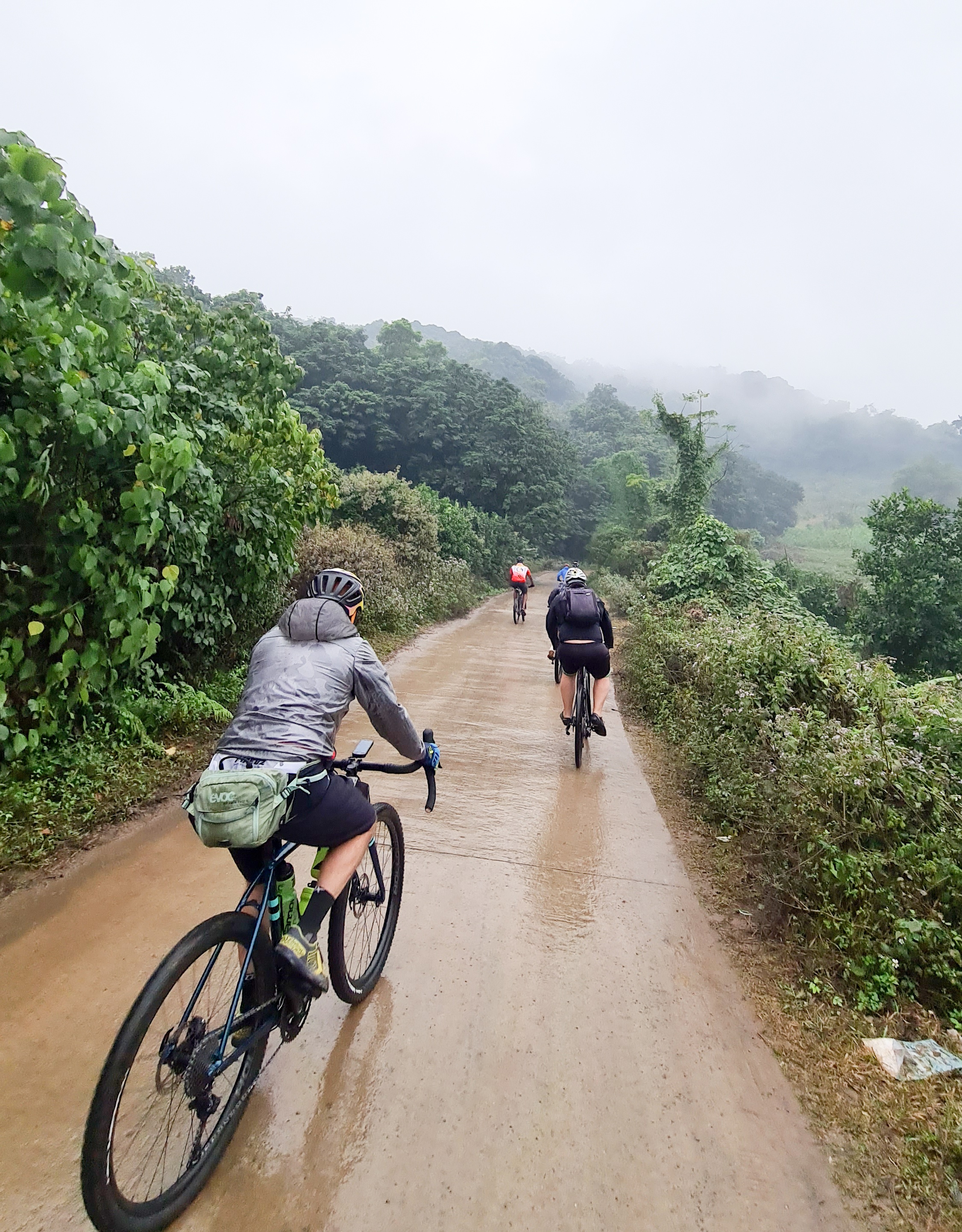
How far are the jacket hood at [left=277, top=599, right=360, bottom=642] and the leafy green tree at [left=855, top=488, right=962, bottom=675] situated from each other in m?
16.8

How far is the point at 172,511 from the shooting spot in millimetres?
4438

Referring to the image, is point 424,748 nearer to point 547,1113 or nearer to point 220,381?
point 547,1113

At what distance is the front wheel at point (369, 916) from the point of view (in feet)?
8.63

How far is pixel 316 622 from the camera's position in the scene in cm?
257

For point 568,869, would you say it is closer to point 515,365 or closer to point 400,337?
point 400,337

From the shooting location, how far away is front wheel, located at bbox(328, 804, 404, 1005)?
2.63 meters

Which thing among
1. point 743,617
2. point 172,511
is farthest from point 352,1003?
point 743,617

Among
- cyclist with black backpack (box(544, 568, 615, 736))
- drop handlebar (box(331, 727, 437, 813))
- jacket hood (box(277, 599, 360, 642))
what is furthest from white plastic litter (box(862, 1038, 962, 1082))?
cyclist with black backpack (box(544, 568, 615, 736))

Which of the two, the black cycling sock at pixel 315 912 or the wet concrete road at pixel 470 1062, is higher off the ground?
the black cycling sock at pixel 315 912

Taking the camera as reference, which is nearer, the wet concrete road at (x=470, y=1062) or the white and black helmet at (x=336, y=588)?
the wet concrete road at (x=470, y=1062)

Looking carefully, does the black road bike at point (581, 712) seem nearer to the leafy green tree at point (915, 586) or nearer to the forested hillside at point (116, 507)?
the forested hillside at point (116, 507)

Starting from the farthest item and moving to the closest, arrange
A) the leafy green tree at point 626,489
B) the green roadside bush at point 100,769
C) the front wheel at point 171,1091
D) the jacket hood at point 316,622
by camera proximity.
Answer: the leafy green tree at point 626,489 < the green roadside bush at point 100,769 < the jacket hood at point 316,622 < the front wheel at point 171,1091

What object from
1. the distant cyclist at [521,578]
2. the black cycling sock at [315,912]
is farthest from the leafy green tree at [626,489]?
the black cycling sock at [315,912]

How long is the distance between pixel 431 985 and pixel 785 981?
1673 mm
